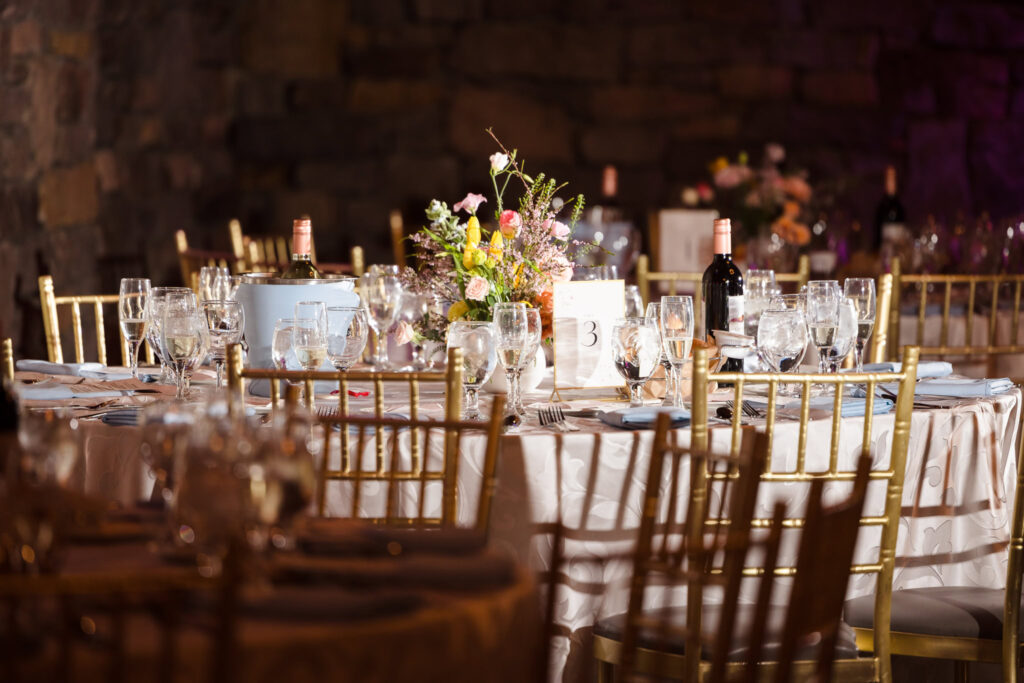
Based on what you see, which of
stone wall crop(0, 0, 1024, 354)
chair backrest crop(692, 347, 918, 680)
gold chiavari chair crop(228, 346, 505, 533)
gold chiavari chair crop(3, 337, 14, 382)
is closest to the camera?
gold chiavari chair crop(228, 346, 505, 533)

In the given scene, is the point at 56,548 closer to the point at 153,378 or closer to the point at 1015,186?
the point at 153,378

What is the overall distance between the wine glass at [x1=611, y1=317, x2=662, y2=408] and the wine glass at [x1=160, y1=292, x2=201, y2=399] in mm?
758

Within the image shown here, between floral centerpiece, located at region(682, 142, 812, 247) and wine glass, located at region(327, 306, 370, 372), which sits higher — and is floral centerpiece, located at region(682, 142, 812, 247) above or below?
above

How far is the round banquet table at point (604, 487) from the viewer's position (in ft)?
7.13

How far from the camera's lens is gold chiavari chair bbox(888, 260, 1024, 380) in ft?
12.1

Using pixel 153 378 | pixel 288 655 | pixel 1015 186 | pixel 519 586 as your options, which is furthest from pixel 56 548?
pixel 1015 186

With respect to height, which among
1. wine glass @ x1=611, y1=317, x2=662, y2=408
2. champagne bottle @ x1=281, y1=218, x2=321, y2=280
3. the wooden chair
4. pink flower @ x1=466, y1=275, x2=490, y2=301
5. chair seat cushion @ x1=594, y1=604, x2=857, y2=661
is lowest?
the wooden chair

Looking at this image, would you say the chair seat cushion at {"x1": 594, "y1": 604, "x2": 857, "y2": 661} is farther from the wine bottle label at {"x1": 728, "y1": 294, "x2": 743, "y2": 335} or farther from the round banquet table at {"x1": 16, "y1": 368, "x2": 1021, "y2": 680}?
the wine bottle label at {"x1": 728, "y1": 294, "x2": 743, "y2": 335}

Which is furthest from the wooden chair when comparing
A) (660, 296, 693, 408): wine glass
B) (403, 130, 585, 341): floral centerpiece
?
(403, 130, 585, 341): floral centerpiece

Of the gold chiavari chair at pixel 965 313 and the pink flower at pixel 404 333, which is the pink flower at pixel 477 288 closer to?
the pink flower at pixel 404 333

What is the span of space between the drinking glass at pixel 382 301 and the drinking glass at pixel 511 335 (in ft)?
1.82

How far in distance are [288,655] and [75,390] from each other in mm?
1619

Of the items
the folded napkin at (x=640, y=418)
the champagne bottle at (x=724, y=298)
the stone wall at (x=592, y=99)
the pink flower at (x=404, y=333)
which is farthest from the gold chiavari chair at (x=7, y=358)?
the stone wall at (x=592, y=99)

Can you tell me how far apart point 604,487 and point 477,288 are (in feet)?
1.59
